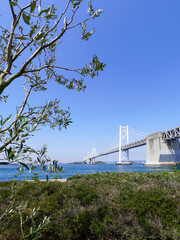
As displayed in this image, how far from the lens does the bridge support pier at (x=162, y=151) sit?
145 ft

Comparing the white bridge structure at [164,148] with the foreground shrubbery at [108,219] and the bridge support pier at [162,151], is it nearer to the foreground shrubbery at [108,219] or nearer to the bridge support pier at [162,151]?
the bridge support pier at [162,151]

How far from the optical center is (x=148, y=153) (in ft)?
163

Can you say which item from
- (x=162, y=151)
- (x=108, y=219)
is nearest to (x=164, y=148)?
(x=162, y=151)

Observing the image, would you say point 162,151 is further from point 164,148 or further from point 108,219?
point 108,219

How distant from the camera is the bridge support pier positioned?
1737 inches

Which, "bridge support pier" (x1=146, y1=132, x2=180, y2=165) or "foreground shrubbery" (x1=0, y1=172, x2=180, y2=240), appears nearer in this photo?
"foreground shrubbery" (x1=0, y1=172, x2=180, y2=240)

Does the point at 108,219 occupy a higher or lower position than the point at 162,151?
higher

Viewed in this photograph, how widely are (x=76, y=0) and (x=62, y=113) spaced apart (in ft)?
5.21

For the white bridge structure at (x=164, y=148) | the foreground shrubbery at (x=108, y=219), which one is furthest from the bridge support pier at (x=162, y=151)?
the foreground shrubbery at (x=108, y=219)

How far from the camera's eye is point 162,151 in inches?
1748

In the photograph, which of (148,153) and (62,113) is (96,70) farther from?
(148,153)

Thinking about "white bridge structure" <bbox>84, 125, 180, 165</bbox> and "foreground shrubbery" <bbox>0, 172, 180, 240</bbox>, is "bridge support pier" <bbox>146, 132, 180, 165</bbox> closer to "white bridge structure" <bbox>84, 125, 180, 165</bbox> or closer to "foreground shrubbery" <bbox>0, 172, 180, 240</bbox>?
"white bridge structure" <bbox>84, 125, 180, 165</bbox>

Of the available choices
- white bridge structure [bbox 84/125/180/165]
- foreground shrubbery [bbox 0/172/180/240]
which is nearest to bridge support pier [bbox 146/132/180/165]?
white bridge structure [bbox 84/125/180/165]

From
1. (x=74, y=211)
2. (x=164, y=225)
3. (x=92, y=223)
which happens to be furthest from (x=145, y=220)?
(x=74, y=211)
